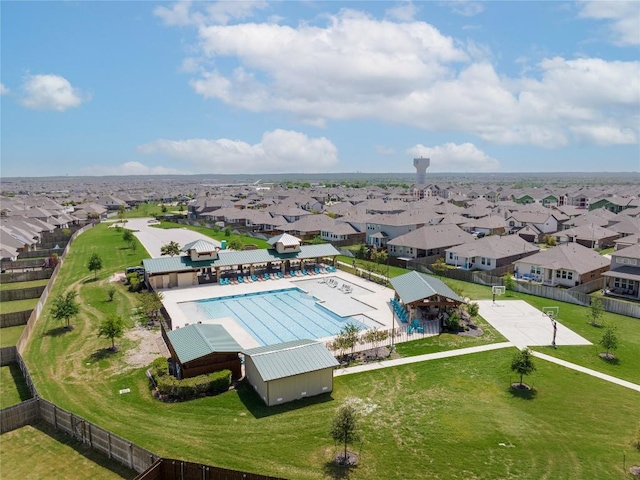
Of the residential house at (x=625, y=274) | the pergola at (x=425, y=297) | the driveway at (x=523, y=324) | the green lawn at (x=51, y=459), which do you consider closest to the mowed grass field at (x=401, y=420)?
the green lawn at (x=51, y=459)

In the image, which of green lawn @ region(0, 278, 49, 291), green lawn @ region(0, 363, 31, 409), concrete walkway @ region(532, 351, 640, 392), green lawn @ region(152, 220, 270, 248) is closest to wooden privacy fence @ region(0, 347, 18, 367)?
green lawn @ region(0, 363, 31, 409)

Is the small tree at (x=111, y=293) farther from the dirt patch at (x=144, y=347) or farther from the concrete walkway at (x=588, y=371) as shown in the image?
the concrete walkway at (x=588, y=371)

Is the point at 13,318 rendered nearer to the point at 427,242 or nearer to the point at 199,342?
the point at 199,342

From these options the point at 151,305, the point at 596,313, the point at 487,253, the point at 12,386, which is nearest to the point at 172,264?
the point at 151,305

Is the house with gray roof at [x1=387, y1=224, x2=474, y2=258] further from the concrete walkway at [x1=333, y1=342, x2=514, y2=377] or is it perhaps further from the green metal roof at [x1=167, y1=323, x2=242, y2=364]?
the green metal roof at [x1=167, y1=323, x2=242, y2=364]

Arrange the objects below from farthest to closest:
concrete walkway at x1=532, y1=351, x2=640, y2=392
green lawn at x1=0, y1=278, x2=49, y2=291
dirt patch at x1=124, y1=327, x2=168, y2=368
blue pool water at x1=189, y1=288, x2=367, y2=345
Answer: green lawn at x1=0, y1=278, x2=49, y2=291 < blue pool water at x1=189, y1=288, x2=367, y2=345 < dirt patch at x1=124, y1=327, x2=168, y2=368 < concrete walkway at x1=532, y1=351, x2=640, y2=392

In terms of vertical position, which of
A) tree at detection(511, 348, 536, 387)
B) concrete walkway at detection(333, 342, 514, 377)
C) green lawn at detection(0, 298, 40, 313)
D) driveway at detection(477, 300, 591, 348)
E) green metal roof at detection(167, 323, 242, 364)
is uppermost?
green metal roof at detection(167, 323, 242, 364)

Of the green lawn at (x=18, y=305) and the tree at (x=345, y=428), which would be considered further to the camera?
the green lawn at (x=18, y=305)
